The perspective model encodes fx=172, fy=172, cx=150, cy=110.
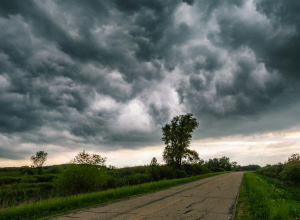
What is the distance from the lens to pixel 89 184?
17.5 metres

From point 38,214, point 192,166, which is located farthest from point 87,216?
point 192,166

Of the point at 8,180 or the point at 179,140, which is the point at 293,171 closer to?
the point at 179,140

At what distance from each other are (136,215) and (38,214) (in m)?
4.85

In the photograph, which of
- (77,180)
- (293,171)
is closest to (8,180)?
(77,180)

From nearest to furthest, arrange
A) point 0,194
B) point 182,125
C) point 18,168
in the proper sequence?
point 0,194
point 182,125
point 18,168

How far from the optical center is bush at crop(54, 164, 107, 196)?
16906 mm

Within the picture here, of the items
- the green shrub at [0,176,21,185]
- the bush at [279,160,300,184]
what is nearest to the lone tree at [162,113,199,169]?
the bush at [279,160,300,184]

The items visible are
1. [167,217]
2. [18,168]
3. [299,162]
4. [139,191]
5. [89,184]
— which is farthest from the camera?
[18,168]

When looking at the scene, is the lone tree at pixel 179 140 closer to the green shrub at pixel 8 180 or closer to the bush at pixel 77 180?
the bush at pixel 77 180

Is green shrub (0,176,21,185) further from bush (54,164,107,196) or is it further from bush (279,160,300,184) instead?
bush (279,160,300,184)

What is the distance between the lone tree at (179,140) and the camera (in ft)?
141

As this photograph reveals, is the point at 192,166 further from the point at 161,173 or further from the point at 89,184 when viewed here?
the point at 89,184

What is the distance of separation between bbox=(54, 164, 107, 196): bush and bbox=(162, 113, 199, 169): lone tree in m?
28.0

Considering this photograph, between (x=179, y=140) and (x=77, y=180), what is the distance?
99.3 ft
